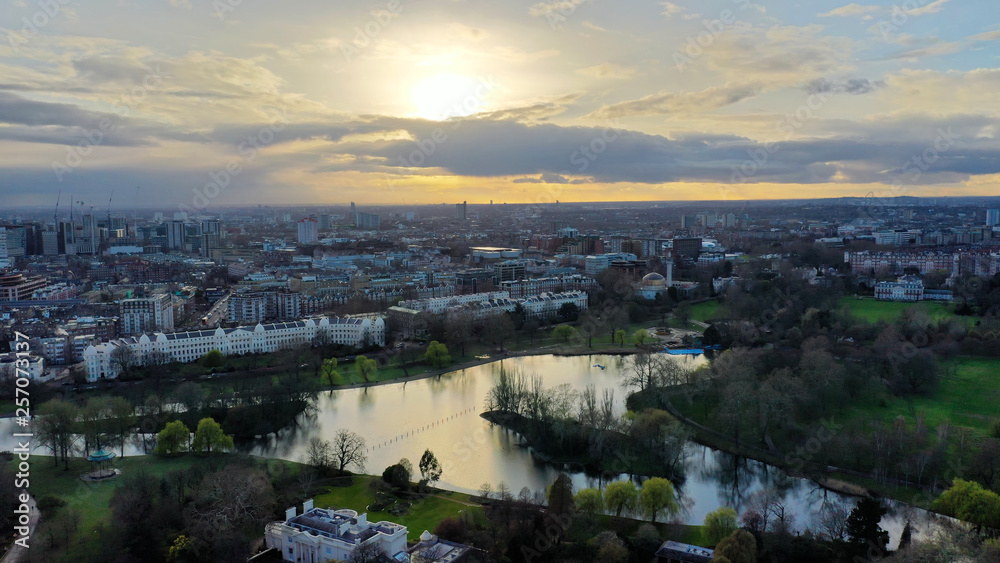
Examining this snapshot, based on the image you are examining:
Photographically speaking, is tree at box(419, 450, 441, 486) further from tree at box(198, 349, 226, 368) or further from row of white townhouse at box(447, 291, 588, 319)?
row of white townhouse at box(447, 291, 588, 319)

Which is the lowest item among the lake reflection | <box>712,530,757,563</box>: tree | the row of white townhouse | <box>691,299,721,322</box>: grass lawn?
the lake reflection

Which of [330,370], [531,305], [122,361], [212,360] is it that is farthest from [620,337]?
[122,361]

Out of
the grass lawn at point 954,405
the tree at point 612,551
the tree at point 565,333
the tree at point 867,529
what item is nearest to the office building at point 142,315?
the tree at point 565,333

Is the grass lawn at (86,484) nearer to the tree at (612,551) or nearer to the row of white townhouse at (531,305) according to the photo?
the tree at (612,551)

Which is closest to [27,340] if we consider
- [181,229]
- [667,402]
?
[667,402]

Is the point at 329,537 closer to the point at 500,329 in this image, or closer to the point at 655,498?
the point at 655,498

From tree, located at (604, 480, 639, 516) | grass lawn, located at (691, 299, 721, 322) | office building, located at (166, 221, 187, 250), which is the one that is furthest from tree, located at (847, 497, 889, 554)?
office building, located at (166, 221, 187, 250)
